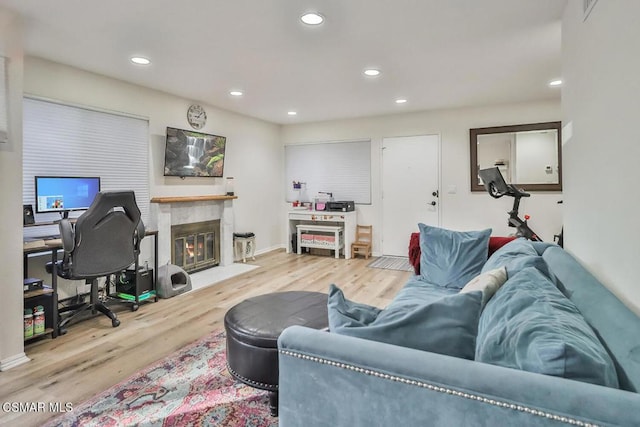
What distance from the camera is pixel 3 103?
233cm

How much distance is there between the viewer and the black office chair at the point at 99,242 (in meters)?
2.85

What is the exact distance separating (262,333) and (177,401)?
2.26ft

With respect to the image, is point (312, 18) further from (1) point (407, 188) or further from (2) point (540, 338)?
(1) point (407, 188)

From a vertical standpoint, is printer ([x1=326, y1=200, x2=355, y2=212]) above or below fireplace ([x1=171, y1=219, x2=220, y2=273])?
above

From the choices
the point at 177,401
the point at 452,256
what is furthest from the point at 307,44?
the point at 177,401

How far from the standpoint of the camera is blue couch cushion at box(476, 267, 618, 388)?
797 millimetres

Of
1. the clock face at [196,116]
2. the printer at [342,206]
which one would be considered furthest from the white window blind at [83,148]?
the printer at [342,206]

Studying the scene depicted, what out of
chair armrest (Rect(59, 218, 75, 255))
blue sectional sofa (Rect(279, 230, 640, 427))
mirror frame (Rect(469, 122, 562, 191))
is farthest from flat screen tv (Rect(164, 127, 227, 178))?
blue sectional sofa (Rect(279, 230, 640, 427))

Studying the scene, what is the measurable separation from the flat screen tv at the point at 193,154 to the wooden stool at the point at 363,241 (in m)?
2.46

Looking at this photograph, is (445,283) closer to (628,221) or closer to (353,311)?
(628,221)

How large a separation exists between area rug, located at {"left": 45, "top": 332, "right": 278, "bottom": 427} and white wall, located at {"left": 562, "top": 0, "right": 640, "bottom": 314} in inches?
68.1

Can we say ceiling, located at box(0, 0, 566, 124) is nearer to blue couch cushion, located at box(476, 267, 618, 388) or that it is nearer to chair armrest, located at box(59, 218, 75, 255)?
chair armrest, located at box(59, 218, 75, 255)

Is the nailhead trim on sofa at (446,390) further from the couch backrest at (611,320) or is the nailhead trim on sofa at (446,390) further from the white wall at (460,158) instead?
the white wall at (460,158)

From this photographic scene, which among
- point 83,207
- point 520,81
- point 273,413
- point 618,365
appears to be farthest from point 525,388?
point 520,81
